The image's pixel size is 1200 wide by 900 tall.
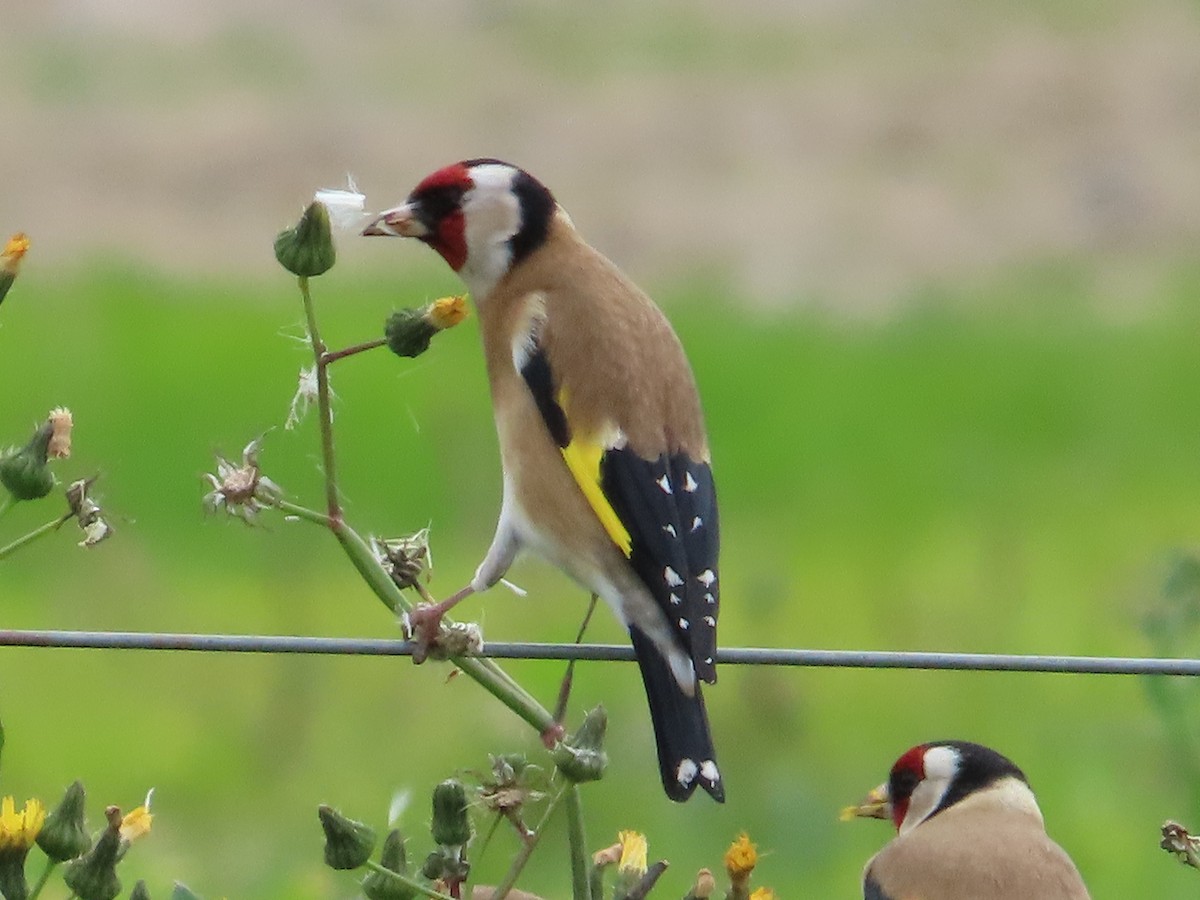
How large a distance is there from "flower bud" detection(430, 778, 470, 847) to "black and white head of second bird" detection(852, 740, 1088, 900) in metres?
0.99

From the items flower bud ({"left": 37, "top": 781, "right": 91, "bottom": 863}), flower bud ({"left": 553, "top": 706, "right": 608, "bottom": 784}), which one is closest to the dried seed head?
flower bud ({"left": 37, "top": 781, "right": 91, "bottom": 863})

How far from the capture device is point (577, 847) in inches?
122

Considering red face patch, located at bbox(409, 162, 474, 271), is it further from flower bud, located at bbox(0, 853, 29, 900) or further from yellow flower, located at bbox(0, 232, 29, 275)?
flower bud, located at bbox(0, 853, 29, 900)

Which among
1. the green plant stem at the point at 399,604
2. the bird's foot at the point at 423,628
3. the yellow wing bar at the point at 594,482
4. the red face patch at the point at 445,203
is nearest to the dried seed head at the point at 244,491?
the green plant stem at the point at 399,604

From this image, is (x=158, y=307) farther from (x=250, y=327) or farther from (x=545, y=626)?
(x=545, y=626)

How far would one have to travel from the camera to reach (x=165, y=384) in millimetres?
14469

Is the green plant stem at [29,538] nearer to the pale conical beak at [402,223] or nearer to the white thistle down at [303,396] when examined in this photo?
the white thistle down at [303,396]

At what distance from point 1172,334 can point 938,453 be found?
9.24 feet

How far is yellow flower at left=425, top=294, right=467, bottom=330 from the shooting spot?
11.7ft

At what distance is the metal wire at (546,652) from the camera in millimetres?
3344

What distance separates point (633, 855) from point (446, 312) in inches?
31.9

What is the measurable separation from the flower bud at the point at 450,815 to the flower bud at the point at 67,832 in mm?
414

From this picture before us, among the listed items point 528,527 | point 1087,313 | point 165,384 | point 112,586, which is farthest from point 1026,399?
point 528,527

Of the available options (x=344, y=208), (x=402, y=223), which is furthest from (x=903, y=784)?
(x=344, y=208)
